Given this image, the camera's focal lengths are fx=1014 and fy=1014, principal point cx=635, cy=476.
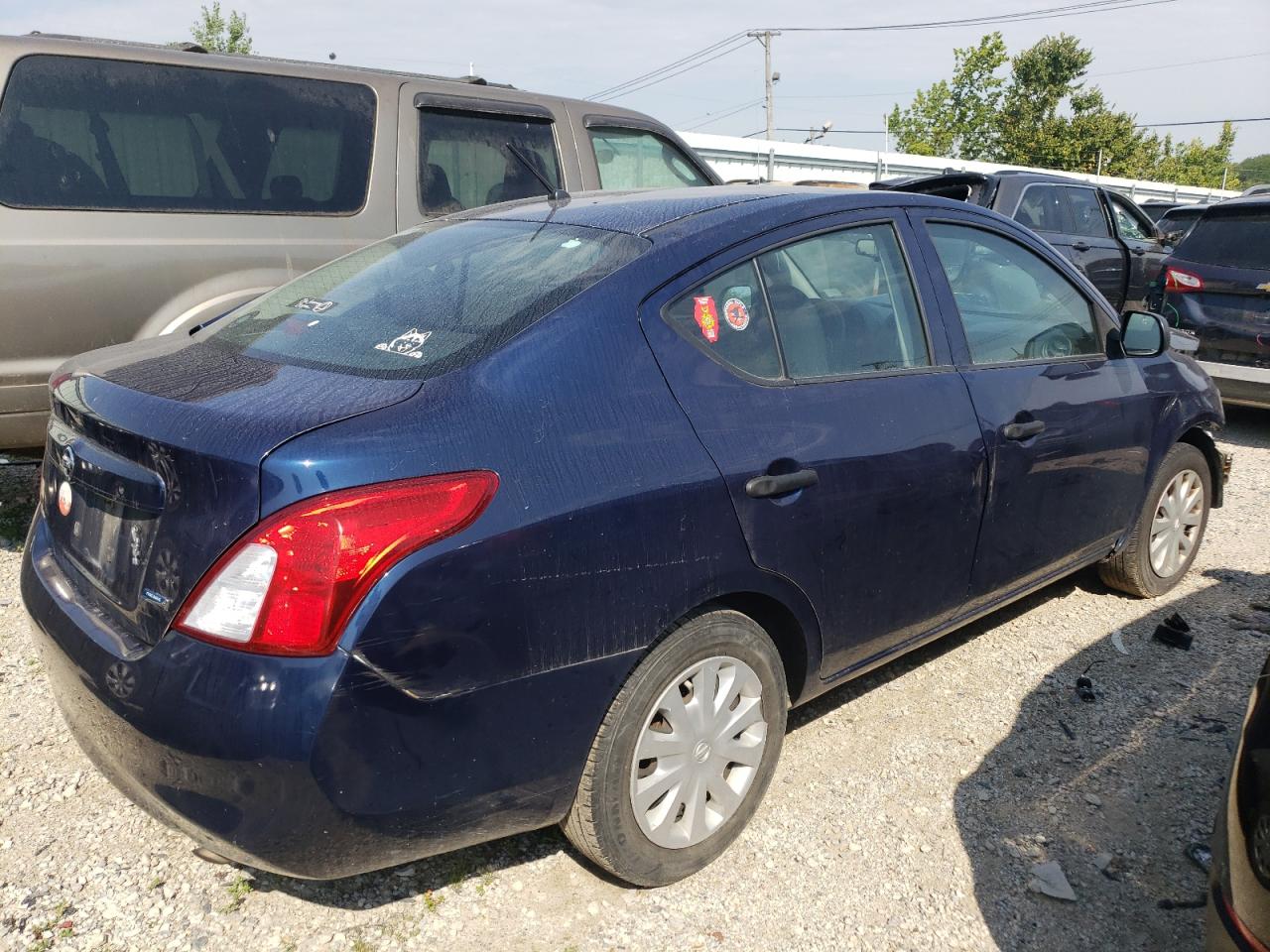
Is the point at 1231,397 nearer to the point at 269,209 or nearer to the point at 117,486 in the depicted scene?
the point at 269,209

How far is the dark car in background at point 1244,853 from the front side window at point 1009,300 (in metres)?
1.56

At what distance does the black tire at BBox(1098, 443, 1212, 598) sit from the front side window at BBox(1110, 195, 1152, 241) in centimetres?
643

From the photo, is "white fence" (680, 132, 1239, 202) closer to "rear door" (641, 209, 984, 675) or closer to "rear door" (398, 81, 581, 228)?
"rear door" (398, 81, 581, 228)

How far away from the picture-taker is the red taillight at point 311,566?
6.15ft

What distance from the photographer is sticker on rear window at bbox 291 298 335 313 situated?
108 inches

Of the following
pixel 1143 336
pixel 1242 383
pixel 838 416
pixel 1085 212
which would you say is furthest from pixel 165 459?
pixel 1085 212

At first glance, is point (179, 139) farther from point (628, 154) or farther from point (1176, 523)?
point (1176, 523)

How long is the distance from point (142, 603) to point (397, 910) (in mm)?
996

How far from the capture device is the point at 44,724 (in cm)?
322

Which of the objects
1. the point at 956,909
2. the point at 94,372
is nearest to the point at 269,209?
the point at 94,372

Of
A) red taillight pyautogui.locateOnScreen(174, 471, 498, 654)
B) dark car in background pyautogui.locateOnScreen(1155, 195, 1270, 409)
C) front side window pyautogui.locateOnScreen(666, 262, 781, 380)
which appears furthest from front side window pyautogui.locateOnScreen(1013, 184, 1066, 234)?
red taillight pyautogui.locateOnScreen(174, 471, 498, 654)

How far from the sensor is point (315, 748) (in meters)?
1.87

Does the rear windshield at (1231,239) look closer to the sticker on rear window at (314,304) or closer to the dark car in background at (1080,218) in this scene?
the dark car in background at (1080,218)

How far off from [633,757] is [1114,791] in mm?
1627
